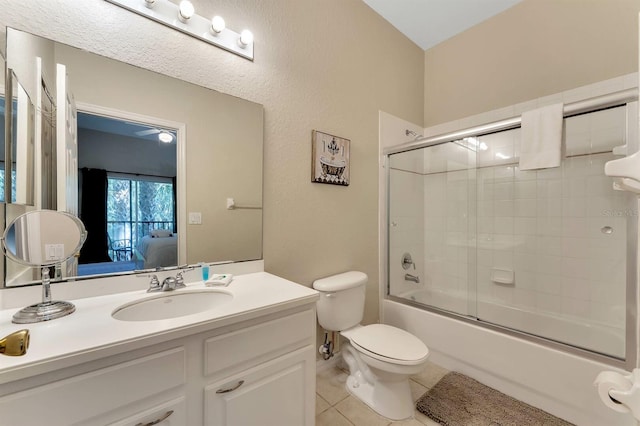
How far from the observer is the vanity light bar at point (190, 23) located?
1175mm

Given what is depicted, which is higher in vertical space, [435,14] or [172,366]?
[435,14]

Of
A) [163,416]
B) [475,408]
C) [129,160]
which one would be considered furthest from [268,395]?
[475,408]

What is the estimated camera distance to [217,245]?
4.61 feet

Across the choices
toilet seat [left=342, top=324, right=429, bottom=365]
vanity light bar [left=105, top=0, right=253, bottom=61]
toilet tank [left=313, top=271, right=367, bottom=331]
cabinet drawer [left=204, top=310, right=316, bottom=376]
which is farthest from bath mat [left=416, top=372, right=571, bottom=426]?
A: vanity light bar [left=105, top=0, right=253, bottom=61]

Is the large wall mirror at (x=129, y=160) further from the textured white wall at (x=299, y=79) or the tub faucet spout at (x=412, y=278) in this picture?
the tub faucet spout at (x=412, y=278)

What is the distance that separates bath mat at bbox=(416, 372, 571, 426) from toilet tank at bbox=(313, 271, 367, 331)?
610mm

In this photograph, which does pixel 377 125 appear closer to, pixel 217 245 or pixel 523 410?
pixel 217 245

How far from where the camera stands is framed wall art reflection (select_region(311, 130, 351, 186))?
177 cm

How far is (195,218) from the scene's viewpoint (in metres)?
1.35

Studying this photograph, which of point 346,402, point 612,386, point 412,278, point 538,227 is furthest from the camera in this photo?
point 412,278

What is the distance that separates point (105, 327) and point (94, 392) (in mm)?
170

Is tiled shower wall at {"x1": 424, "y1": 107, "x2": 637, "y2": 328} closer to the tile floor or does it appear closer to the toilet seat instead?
the tile floor

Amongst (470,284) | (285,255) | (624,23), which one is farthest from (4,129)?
(624,23)

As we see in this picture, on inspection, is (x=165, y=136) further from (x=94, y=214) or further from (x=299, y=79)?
(x=299, y=79)
